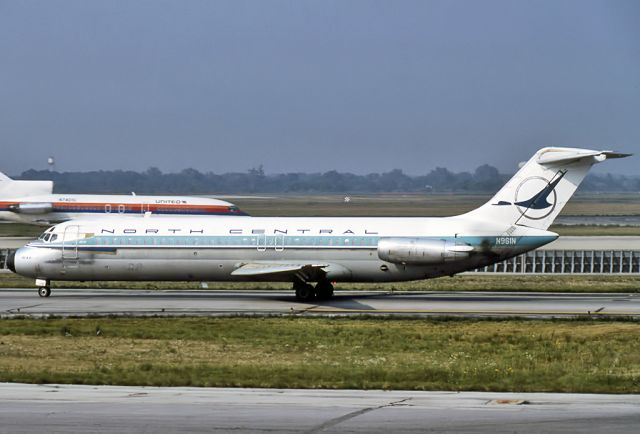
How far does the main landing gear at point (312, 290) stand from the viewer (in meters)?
37.8

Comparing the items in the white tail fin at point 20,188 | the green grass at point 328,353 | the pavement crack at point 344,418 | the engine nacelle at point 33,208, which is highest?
the white tail fin at point 20,188

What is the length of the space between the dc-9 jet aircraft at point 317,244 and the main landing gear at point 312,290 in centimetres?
4

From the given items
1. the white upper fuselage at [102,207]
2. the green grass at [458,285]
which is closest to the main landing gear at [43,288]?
the green grass at [458,285]

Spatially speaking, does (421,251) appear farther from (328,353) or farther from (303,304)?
(328,353)

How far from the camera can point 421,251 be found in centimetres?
3653

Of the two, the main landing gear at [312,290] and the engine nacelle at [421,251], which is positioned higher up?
the engine nacelle at [421,251]

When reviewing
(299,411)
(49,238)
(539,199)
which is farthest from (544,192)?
(299,411)

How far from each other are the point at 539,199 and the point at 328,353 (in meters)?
14.6

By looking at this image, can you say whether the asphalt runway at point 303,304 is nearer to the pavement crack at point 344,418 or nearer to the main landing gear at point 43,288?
the main landing gear at point 43,288

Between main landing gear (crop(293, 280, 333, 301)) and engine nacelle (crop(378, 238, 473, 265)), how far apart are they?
2.62m

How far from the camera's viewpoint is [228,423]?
50.5ft

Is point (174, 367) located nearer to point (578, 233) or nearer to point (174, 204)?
point (174, 204)

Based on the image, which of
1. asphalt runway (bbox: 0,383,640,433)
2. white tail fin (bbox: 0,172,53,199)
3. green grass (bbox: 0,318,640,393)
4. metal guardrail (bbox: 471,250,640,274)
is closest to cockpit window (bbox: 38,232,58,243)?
green grass (bbox: 0,318,640,393)

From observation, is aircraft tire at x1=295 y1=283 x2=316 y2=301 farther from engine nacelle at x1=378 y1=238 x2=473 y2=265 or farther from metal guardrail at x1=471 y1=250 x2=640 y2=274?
metal guardrail at x1=471 y1=250 x2=640 y2=274
